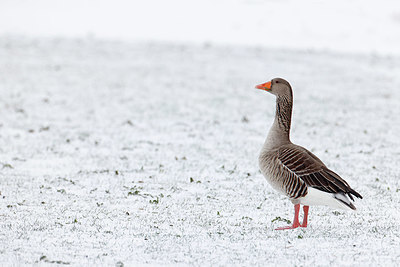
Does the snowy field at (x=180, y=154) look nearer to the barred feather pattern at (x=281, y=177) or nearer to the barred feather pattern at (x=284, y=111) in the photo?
the barred feather pattern at (x=281, y=177)

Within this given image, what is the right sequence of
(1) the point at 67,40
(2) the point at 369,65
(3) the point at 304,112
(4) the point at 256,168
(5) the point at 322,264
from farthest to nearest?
(1) the point at 67,40
(2) the point at 369,65
(3) the point at 304,112
(4) the point at 256,168
(5) the point at 322,264

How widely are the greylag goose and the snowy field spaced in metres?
0.72

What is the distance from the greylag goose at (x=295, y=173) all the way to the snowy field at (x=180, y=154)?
2.36ft

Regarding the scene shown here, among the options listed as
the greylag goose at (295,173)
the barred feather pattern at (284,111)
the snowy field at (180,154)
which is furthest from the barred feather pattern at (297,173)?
the snowy field at (180,154)

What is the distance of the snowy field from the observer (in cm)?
820

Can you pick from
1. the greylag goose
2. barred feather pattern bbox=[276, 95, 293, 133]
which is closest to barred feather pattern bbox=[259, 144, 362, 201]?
the greylag goose

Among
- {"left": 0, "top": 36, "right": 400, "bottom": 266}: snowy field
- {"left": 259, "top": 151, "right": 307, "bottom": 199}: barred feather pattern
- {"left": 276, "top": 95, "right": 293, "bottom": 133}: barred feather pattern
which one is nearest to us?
{"left": 0, "top": 36, "right": 400, "bottom": 266}: snowy field

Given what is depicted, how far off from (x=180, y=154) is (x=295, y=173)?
7.83 meters

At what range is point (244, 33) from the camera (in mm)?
44250

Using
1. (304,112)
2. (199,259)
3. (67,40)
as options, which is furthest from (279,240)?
(67,40)

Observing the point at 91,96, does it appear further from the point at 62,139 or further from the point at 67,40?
the point at 67,40

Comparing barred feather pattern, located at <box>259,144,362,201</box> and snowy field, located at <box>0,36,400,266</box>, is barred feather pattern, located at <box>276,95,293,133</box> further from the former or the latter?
snowy field, located at <box>0,36,400,266</box>

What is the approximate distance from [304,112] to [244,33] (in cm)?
2283

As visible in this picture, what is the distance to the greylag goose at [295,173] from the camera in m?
A: 8.23
